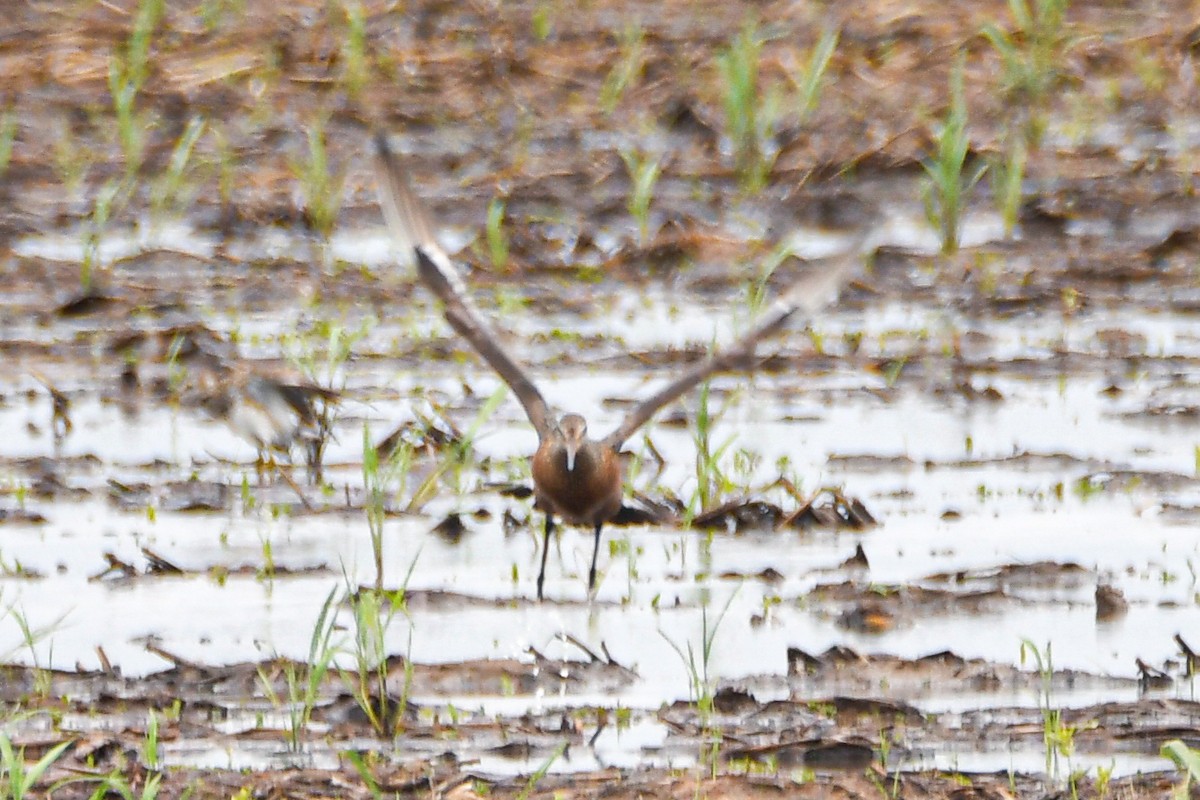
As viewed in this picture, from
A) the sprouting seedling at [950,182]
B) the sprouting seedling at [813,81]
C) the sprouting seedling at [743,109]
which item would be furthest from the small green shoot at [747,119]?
the sprouting seedling at [950,182]

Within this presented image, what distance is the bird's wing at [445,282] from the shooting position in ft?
24.3

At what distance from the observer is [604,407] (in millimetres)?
8570

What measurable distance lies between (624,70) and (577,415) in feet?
19.9

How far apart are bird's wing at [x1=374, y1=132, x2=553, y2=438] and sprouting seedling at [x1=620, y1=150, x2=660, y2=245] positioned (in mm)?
1990

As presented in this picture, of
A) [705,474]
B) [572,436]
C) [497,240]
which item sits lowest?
[705,474]

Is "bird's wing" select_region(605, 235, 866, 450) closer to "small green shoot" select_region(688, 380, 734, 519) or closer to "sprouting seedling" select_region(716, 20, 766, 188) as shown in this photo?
"small green shoot" select_region(688, 380, 734, 519)

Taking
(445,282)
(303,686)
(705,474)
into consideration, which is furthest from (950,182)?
(303,686)

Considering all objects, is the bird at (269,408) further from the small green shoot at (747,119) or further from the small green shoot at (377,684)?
the small green shoot at (747,119)

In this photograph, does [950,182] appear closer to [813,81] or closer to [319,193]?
[813,81]

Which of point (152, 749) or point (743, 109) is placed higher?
point (743, 109)

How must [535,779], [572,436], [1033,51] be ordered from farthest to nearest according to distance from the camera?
[1033,51]
[572,436]
[535,779]

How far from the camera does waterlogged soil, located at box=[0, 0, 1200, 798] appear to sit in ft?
17.4

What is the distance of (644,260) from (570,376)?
1542mm

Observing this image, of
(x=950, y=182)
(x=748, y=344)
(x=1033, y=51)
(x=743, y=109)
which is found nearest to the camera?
(x=748, y=344)
